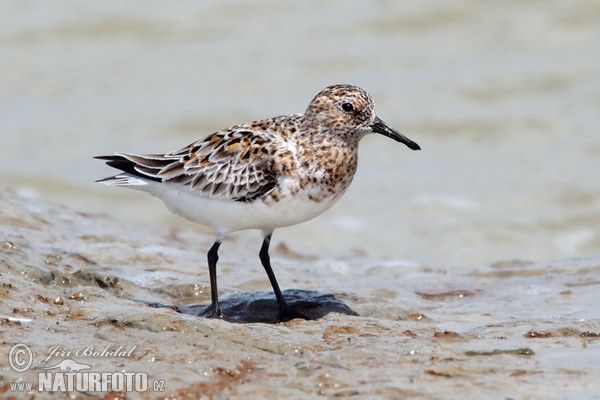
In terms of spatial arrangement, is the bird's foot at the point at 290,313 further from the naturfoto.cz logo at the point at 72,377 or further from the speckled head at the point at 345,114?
the naturfoto.cz logo at the point at 72,377

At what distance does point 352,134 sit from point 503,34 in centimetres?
1121

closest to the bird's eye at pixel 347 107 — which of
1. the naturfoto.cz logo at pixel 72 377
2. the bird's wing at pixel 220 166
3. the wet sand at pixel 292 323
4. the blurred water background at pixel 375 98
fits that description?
the bird's wing at pixel 220 166

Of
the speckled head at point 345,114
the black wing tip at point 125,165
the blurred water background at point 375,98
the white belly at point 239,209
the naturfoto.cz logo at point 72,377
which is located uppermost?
the blurred water background at point 375,98

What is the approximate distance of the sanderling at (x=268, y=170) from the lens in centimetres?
682

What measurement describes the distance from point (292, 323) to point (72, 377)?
1890 mm

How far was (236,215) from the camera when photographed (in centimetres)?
→ 697

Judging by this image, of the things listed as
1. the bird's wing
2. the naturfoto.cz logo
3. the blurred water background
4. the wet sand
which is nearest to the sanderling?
the bird's wing

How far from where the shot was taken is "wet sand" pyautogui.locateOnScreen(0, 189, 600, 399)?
193 inches

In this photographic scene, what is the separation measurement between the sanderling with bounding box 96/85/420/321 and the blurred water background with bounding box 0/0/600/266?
4.13 m

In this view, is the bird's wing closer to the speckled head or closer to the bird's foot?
the speckled head

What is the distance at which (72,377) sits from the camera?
477 centimetres

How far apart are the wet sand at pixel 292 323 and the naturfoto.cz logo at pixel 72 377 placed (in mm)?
39

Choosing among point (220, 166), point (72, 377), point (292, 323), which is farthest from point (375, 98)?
point (72, 377)

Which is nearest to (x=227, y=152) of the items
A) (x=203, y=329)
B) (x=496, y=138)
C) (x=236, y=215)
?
(x=236, y=215)
